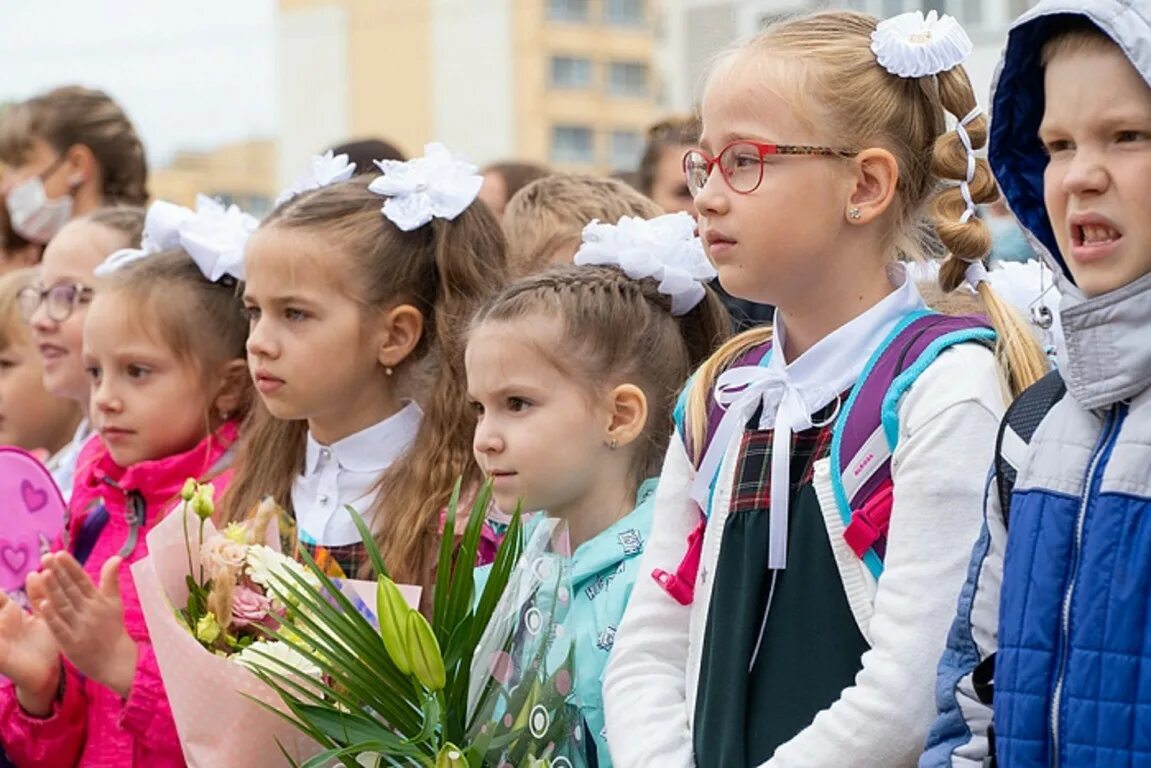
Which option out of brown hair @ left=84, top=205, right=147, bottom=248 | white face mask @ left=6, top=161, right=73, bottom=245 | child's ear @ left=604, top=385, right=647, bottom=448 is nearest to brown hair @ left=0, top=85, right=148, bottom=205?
white face mask @ left=6, top=161, right=73, bottom=245

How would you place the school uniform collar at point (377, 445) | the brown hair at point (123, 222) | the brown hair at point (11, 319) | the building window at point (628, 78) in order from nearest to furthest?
1. the school uniform collar at point (377, 445)
2. the brown hair at point (123, 222)
3. the brown hair at point (11, 319)
4. the building window at point (628, 78)

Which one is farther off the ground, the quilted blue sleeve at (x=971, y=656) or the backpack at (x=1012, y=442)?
the backpack at (x=1012, y=442)

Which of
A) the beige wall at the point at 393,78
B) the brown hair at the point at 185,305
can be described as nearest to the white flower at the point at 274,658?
the brown hair at the point at 185,305

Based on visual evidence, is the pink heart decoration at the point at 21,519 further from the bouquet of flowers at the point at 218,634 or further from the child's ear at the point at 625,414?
the child's ear at the point at 625,414

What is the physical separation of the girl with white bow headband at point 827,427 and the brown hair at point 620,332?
527 millimetres

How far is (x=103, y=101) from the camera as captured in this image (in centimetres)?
655

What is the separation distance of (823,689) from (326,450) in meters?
1.77

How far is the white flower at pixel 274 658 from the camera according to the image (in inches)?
128

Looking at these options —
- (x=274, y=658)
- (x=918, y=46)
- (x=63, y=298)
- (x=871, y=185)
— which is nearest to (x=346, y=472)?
(x=274, y=658)

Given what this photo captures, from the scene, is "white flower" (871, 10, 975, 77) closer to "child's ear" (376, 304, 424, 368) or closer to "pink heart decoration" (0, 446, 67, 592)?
"child's ear" (376, 304, 424, 368)

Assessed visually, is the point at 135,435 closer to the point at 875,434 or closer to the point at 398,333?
the point at 398,333

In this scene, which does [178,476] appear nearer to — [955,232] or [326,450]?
[326,450]

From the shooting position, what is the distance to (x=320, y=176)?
449cm

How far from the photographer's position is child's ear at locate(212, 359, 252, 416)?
4676 mm
